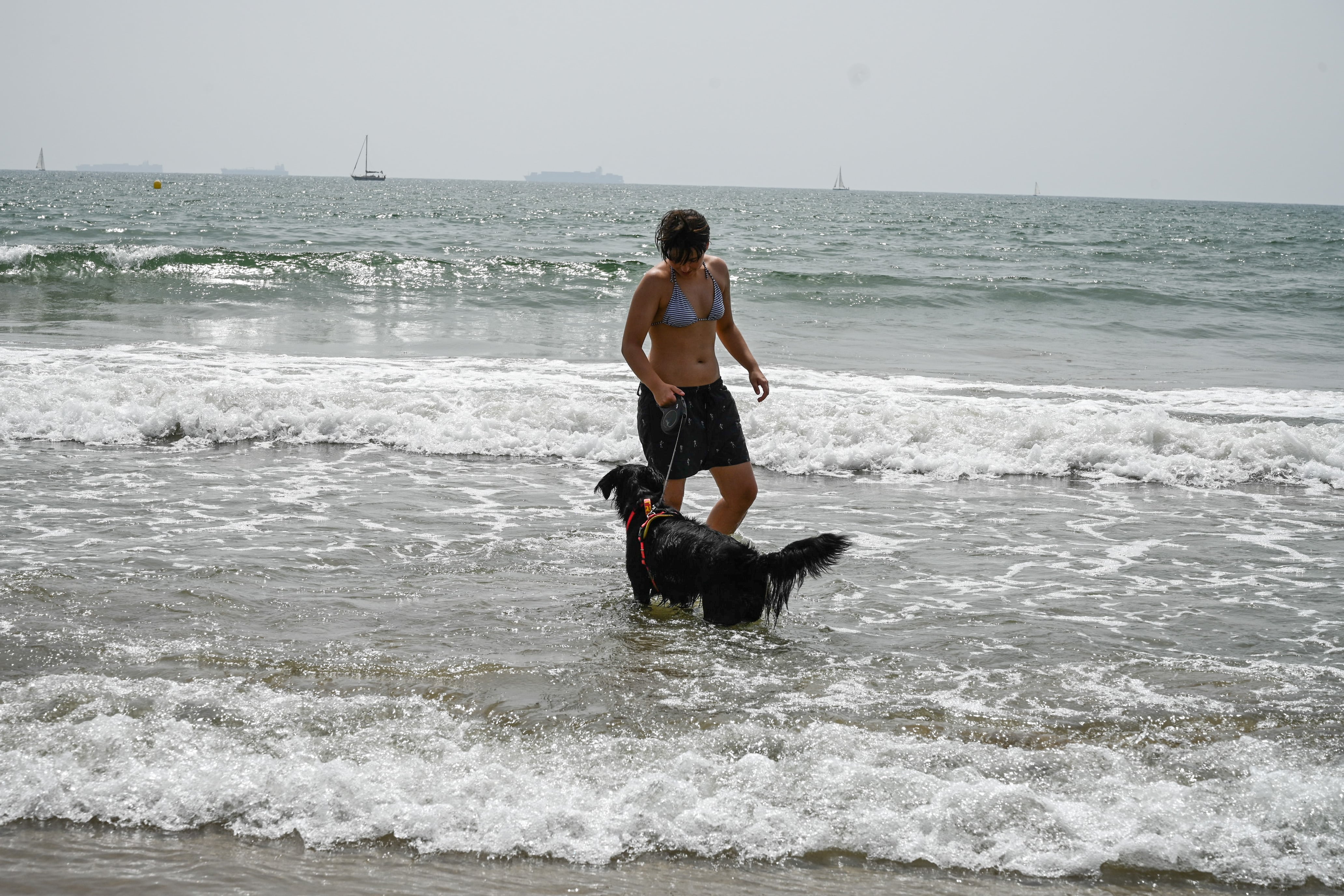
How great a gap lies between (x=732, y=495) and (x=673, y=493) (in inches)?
11.0

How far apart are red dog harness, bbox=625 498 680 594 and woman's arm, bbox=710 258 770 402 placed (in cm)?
71

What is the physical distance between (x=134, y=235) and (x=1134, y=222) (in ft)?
182

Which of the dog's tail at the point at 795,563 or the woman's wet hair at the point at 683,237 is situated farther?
the woman's wet hair at the point at 683,237

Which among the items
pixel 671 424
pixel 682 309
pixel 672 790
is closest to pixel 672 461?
pixel 671 424

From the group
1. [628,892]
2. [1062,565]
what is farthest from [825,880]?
[1062,565]

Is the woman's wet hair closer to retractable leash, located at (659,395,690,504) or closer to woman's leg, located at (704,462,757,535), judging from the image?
retractable leash, located at (659,395,690,504)

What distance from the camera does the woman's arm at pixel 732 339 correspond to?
4652 mm

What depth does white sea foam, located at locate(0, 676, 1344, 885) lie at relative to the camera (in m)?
2.78

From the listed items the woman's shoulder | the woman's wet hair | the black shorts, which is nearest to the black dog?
the black shorts

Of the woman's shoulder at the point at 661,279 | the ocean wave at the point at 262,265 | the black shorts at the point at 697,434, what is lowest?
the black shorts at the point at 697,434

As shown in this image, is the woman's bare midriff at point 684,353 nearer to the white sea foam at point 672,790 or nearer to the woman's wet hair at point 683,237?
the woman's wet hair at point 683,237

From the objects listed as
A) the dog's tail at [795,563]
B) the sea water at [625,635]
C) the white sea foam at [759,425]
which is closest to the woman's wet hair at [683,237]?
the dog's tail at [795,563]

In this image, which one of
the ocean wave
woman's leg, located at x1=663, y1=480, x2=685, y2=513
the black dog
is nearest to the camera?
the black dog

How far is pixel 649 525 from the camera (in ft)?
14.8
